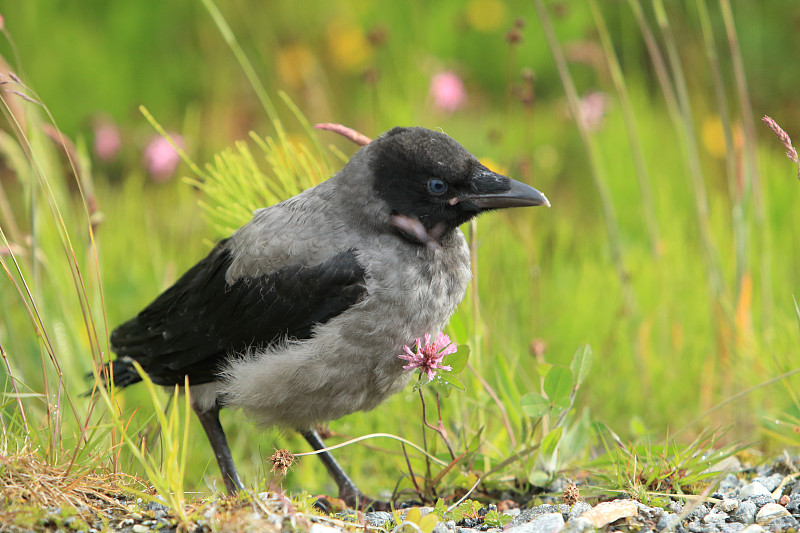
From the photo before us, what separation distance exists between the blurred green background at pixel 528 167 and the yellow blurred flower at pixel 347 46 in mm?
18

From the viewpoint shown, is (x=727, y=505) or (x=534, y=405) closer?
(x=727, y=505)

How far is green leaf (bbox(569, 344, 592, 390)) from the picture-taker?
2.91 metres

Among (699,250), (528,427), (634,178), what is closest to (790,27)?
(634,178)

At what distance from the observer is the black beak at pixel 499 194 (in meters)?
2.83

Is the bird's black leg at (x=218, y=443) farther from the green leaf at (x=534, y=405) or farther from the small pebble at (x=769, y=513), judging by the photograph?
the small pebble at (x=769, y=513)

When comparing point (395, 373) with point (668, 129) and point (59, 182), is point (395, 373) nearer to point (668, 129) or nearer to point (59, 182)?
point (59, 182)

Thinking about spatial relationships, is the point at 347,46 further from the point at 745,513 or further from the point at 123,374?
the point at 745,513

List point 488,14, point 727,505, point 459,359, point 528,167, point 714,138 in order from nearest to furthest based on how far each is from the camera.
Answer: point 727,505 → point 459,359 → point 528,167 → point 714,138 → point 488,14

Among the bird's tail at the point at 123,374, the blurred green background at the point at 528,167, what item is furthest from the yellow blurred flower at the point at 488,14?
the bird's tail at the point at 123,374

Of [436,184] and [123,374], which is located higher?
[436,184]

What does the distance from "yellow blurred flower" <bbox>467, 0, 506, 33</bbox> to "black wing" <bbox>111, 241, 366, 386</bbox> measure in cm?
413

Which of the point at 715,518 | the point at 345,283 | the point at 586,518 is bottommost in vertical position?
the point at 715,518

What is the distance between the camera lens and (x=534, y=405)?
111 inches

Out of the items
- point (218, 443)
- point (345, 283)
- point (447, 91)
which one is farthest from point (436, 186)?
point (447, 91)
